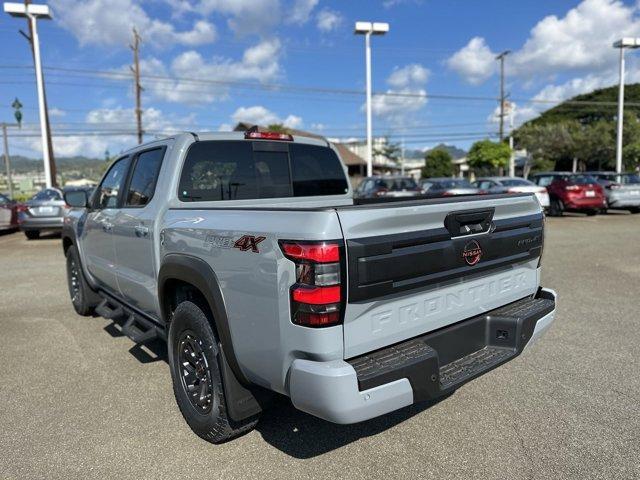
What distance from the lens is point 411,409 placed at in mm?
3436

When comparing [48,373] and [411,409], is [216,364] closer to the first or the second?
→ [411,409]

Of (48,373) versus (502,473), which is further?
(48,373)

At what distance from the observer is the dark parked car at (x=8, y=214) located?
1516 centimetres

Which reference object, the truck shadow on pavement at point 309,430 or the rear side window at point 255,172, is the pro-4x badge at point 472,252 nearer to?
the truck shadow on pavement at point 309,430

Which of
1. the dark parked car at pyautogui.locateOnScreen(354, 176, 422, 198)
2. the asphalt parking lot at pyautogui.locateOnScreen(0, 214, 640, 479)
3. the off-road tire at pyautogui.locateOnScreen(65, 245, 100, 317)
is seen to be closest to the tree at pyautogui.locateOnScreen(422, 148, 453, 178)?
the dark parked car at pyautogui.locateOnScreen(354, 176, 422, 198)

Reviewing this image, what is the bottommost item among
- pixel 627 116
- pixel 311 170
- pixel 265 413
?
pixel 265 413

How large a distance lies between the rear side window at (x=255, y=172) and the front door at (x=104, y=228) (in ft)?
3.51

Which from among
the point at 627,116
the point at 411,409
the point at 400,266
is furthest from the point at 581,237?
the point at 627,116

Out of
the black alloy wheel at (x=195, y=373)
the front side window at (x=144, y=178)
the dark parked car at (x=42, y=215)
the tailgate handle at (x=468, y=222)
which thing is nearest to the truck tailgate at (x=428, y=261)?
the tailgate handle at (x=468, y=222)

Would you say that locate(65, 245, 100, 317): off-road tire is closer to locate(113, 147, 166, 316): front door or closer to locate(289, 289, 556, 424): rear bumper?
locate(113, 147, 166, 316): front door

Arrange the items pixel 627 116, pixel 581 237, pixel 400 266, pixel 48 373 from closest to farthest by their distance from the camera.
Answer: pixel 400 266, pixel 48 373, pixel 581 237, pixel 627 116

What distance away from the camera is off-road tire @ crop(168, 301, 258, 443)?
284 cm

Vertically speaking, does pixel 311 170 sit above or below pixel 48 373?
above

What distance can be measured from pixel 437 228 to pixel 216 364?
1.45 meters
